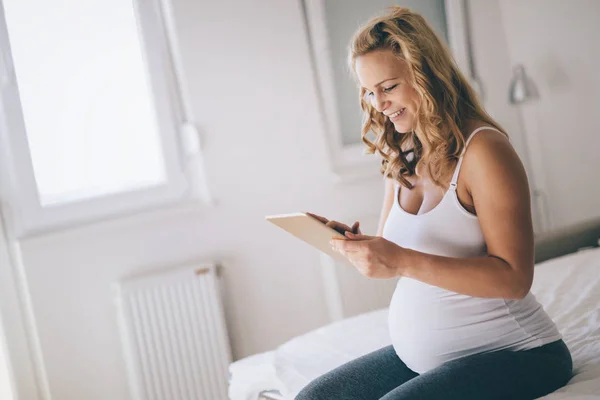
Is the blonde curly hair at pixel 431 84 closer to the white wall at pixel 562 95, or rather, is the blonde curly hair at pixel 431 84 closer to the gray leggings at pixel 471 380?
the gray leggings at pixel 471 380

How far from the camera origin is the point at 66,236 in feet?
7.82

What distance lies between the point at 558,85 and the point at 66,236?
2387mm

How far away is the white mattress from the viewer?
162 cm

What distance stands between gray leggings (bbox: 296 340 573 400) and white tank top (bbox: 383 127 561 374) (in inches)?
1.3

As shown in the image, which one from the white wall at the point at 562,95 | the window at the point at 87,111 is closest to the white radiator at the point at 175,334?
the window at the point at 87,111

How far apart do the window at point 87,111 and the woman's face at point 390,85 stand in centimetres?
138

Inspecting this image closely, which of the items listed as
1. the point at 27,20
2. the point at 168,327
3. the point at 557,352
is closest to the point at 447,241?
the point at 557,352

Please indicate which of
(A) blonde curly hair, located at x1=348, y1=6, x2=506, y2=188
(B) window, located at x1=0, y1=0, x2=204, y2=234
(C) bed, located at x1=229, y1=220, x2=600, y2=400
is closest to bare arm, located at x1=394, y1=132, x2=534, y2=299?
(A) blonde curly hair, located at x1=348, y1=6, x2=506, y2=188

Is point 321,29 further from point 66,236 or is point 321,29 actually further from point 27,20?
point 66,236

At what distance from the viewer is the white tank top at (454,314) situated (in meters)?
1.22

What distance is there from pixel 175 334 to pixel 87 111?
3.00 ft

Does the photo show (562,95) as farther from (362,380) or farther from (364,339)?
(362,380)

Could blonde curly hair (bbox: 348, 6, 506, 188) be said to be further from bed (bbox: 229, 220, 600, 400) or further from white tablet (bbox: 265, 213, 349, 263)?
bed (bbox: 229, 220, 600, 400)

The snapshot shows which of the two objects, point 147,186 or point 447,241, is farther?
point 147,186
